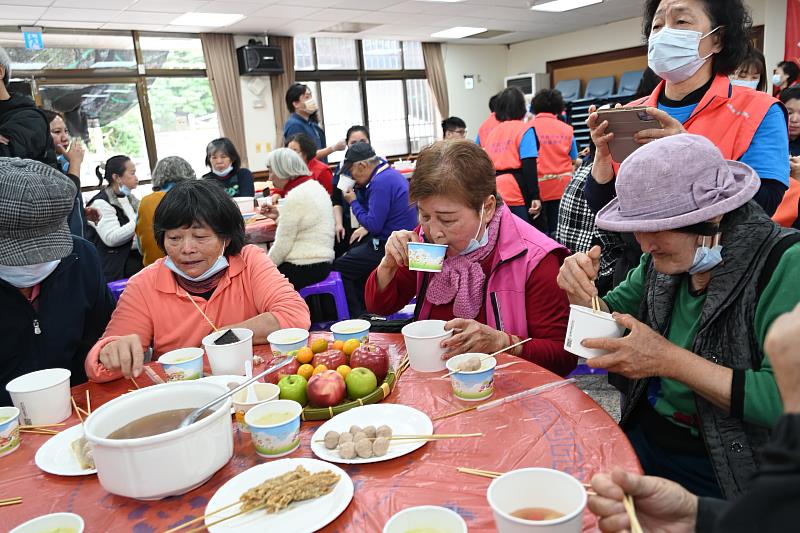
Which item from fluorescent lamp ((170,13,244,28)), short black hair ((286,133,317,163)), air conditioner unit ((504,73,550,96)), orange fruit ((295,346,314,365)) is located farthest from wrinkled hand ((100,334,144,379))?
air conditioner unit ((504,73,550,96))

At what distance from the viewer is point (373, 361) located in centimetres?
149

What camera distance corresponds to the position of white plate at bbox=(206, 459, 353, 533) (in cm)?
97

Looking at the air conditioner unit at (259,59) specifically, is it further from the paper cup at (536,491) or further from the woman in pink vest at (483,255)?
the paper cup at (536,491)

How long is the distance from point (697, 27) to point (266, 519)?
2161 millimetres

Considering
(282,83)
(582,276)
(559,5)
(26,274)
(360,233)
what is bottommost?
(360,233)

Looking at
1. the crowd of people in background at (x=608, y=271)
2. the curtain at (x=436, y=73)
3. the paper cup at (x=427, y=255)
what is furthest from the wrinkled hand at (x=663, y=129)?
the curtain at (x=436, y=73)

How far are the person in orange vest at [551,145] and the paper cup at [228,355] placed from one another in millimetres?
4106

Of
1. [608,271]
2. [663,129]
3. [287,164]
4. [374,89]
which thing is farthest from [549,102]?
[374,89]

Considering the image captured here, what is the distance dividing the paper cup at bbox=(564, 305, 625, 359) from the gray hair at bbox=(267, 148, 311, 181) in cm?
358

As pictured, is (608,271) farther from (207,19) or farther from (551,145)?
(207,19)

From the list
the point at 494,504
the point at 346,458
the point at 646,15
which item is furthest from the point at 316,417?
the point at 646,15

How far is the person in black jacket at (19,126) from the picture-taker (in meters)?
2.99

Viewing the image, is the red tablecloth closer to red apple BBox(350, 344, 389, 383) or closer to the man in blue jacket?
red apple BBox(350, 344, 389, 383)

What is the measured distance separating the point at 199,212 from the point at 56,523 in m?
1.25
